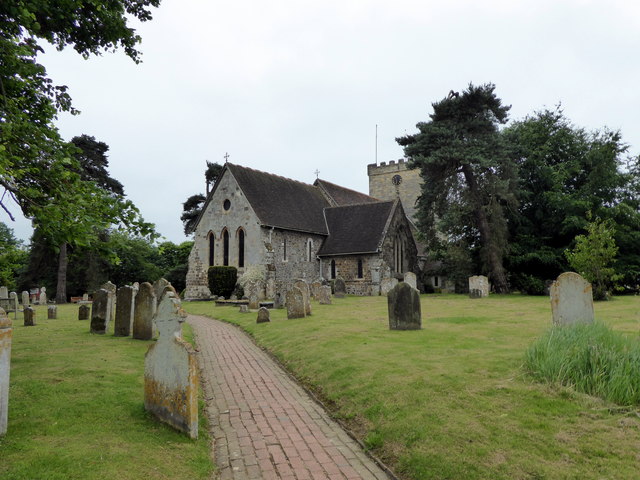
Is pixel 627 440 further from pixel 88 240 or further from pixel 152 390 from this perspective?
pixel 88 240

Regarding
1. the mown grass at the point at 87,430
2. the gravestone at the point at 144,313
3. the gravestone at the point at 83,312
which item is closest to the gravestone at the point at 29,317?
the gravestone at the point at 83,312

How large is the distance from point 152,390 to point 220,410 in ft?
3.96

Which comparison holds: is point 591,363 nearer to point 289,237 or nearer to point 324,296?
point 324,296

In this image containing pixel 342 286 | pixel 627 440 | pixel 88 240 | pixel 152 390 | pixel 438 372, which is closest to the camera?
pixel 627 440

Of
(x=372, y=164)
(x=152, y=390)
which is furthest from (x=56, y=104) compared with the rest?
(x=372, y=164)

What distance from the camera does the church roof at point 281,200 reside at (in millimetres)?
31234

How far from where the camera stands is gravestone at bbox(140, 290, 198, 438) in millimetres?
5355

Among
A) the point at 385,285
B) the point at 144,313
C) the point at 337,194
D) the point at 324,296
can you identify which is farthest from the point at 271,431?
the point at 337,194

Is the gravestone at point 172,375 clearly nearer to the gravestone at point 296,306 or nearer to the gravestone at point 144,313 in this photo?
the gravestone at point 144,313

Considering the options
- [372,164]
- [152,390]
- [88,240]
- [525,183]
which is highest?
[372,164]

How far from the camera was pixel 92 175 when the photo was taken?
36062mm

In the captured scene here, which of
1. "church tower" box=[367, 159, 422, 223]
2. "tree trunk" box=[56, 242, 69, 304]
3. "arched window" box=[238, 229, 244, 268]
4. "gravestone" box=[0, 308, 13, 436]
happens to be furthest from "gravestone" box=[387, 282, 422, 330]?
"church tower" box=[367, 159, 422, 223]

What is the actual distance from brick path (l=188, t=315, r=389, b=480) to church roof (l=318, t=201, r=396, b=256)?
2380 centimetres

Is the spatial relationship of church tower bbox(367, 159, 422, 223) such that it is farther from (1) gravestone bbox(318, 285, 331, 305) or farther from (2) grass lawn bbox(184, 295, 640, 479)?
(2) grass lawn bbox(184, 295, 640, 479)
